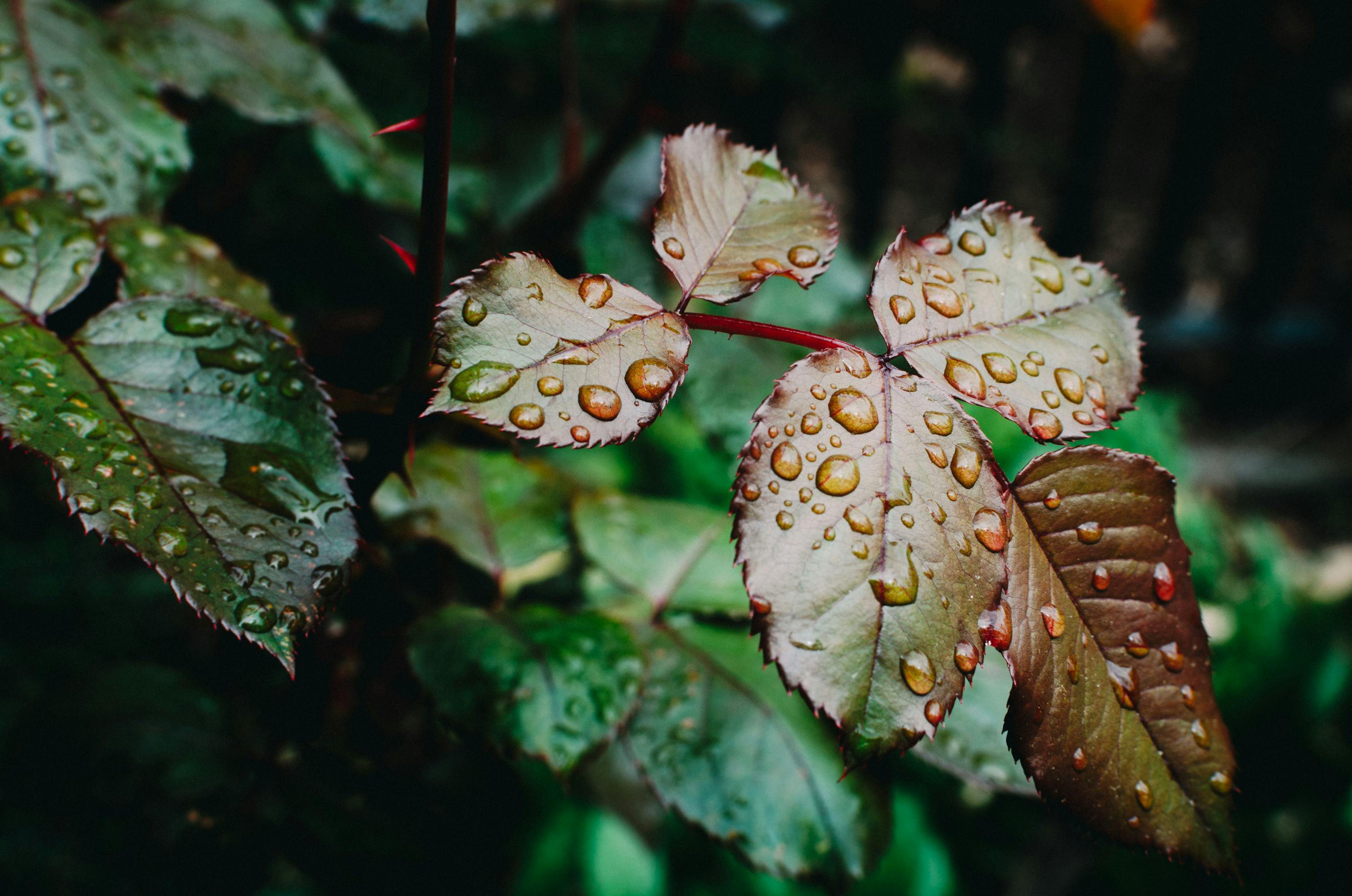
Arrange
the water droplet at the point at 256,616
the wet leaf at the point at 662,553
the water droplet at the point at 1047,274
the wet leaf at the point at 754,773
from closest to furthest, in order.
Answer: the water droplet at the point at 256,616 → the water droplet at the point at 1047,274 → the wet leaf at the point at 754,773 → the wet leaf at the point at 662,553

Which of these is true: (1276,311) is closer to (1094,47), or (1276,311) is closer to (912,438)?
(1094,47)

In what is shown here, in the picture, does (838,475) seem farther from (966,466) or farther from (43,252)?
(43,252)

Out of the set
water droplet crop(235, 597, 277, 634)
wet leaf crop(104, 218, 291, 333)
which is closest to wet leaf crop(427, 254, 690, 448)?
water droplet crop(235, 597, 277, 634)

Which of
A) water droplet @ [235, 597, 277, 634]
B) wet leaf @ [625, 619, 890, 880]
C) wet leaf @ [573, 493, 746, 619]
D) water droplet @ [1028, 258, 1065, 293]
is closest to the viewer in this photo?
water droplet @ [235, 597, 277, 634]

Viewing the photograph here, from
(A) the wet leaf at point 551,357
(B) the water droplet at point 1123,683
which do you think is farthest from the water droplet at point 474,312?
(B) the water droplet at point 1123,683

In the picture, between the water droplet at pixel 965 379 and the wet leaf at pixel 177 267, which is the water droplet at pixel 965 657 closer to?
the water droplet at pixel 965 379

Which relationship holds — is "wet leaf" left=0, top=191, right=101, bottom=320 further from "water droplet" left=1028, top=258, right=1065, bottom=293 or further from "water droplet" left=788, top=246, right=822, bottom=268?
"water droplet" left=1028, top=258, right=1065, bottom=293
